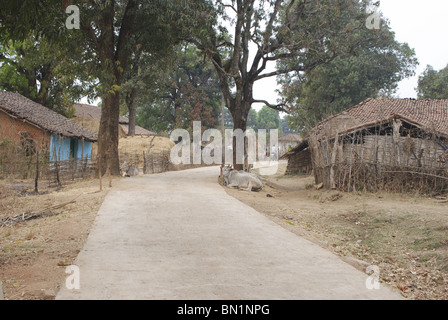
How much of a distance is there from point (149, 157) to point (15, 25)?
17.6 meters

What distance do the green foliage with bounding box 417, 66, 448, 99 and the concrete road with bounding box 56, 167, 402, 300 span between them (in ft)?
85.4

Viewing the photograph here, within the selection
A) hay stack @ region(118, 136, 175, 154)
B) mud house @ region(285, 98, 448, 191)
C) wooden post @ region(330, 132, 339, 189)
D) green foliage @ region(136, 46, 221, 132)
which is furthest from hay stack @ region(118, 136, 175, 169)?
wooden post @ region(330, 132, 339, 189)

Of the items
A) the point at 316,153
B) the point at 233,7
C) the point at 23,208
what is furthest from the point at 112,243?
the point at 233,7

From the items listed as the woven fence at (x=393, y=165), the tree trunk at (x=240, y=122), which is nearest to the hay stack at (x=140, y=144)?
the tree trunk at (x=240, y=122)

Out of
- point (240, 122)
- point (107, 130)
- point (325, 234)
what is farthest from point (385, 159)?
point (107, 130)

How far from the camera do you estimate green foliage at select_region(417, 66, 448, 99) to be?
29266mm

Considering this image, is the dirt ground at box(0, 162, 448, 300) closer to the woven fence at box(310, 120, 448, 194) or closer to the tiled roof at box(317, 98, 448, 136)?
the woven fence at box(310, 120, 448, 194)

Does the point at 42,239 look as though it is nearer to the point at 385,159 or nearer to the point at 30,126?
the point at 385,159

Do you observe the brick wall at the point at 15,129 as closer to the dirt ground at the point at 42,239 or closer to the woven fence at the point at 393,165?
the dirt ground at the point at 42,239

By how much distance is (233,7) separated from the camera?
62.3ft

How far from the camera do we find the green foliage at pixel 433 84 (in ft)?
96.0

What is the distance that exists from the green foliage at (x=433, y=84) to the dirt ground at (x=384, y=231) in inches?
816
